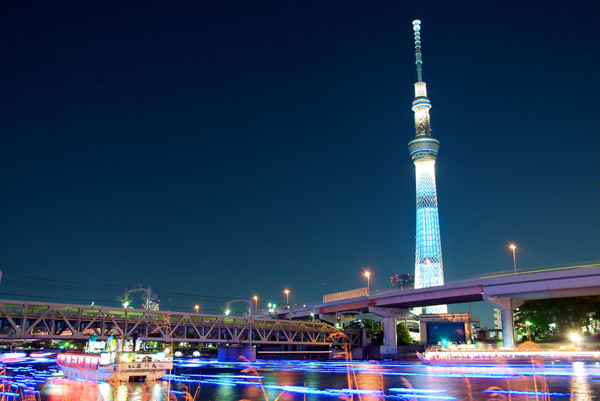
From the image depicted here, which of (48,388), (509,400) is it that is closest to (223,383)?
(48,388)

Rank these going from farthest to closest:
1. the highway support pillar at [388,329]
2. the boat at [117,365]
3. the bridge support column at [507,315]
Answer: the highway support pillar at [388,329], the bridge support column at [507,315], the boat at [117,365]

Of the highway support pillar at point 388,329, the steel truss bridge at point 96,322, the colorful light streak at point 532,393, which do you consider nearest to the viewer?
the colorful light streak at point 532,393

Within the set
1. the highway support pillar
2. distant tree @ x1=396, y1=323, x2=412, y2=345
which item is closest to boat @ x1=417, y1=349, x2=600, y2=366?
the highway support pillar

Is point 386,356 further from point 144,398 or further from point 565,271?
point 144,398

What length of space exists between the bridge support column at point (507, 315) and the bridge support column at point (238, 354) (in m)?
52.0

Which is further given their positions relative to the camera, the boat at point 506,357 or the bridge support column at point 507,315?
the bridge support column at point 507,315

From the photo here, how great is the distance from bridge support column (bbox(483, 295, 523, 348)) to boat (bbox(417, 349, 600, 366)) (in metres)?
8.90

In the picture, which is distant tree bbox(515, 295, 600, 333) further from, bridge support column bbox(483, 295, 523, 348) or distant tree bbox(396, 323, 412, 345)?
distant tree bbox(396, 323, 412, 345)

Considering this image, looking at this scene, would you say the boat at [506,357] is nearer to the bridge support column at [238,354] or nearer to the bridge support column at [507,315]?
the bridge support column at [507,315]

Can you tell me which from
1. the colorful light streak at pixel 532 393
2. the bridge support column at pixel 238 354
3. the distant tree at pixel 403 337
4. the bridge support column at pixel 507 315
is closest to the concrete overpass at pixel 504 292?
the bridge support column at pixel 507 315

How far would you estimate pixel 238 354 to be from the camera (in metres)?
125

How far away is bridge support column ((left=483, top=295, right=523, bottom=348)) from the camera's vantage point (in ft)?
292

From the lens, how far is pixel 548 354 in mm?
75438

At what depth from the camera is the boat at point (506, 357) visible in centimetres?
7162
